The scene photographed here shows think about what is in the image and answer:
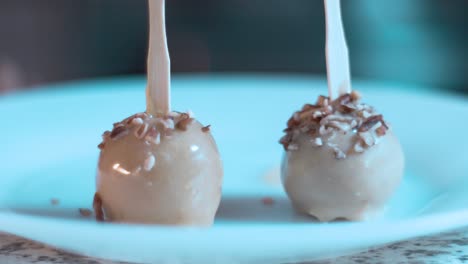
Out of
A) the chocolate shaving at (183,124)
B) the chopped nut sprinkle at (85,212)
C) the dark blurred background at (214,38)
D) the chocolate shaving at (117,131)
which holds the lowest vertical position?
the chopped nut sprinkle at (85,212)

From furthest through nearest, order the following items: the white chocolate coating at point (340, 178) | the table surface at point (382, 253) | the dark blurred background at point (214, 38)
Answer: the dark blurred background at point (214, 38) → the white chocolate coating at point (340, 178) → the table surface at point (382, 253)

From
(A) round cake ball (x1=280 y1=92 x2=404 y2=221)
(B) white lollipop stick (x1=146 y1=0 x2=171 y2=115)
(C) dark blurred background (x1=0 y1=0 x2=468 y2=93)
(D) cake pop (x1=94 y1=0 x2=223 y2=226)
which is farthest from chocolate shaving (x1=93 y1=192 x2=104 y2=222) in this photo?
(C) dark blurred background (x1=0 y1=0 x2=468 y2=93)

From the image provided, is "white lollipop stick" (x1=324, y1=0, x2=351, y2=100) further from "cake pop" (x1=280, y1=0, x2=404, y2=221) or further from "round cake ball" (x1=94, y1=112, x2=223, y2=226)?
"round cake ball" (x1=94, y1=112, x2=223, y2=226)

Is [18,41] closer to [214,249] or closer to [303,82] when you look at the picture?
[303,82]

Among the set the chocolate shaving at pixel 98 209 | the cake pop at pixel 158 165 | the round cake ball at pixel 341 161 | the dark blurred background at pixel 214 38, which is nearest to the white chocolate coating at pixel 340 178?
the round cake ball at pixel 341 161

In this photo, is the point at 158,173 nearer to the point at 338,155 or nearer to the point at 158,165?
the point at 158,165

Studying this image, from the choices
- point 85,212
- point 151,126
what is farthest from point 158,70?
point 85,212

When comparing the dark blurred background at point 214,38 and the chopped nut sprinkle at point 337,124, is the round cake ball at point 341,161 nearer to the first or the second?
the chopped nut sprinkle at point 337,124
